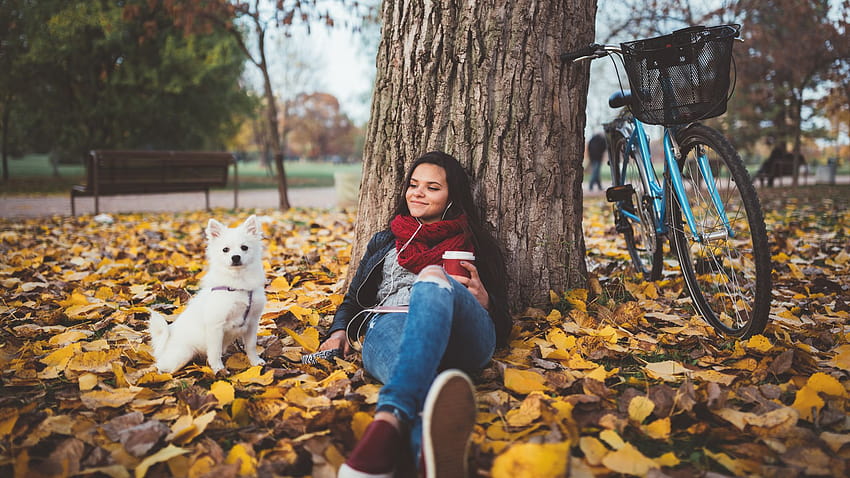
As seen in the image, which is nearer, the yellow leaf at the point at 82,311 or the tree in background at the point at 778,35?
the yellow leaf at the point at 82,311

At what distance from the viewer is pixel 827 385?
1.92 metres

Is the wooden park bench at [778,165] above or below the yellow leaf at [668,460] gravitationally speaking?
above

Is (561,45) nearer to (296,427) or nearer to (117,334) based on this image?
(296,427)

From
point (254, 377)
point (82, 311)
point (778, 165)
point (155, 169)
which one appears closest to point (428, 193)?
point (254, 377)

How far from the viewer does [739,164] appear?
2.35 metres

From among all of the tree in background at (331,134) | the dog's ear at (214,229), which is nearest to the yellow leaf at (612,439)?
the dog's ear at (214,229)

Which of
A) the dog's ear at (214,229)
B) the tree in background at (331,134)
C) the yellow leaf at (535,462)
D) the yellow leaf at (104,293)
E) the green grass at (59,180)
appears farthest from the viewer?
the tree in background at (331,134)

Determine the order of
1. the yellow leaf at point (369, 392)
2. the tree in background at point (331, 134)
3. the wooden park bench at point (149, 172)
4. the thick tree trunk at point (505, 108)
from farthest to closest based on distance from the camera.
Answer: the tree in background at point (331, 134), the wooden park bench at point (149, 172), the thick tree trunk at point (505, 108), the yellow leaf at point (369, 392)

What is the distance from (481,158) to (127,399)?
6.27 feet

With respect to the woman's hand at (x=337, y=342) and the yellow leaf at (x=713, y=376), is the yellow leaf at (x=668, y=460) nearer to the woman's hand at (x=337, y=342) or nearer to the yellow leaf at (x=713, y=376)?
the yellow leaf at (x=713, y=376)

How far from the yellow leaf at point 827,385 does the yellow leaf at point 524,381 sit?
2.95ft

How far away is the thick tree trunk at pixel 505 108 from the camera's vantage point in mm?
2869

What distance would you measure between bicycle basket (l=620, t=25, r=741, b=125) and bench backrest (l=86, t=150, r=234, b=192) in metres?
8.98

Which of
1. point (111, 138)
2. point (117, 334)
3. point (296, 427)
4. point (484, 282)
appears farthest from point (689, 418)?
point (111, 138)
